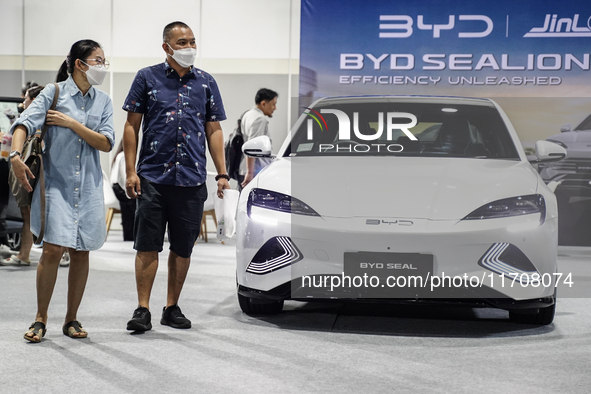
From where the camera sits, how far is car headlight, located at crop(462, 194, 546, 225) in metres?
3.58

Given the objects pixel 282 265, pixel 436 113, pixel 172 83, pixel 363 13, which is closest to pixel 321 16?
pixel 363 13

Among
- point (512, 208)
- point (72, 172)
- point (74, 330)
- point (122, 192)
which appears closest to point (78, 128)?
point (72, 172)

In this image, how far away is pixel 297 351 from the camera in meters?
3.39

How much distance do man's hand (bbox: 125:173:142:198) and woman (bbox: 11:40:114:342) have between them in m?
0.15

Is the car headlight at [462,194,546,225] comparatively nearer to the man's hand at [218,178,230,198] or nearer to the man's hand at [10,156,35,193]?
the man's hand at [218,178,230,198]

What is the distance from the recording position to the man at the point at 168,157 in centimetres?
386

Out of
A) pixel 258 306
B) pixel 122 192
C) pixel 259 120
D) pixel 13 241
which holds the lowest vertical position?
pixel 13 241

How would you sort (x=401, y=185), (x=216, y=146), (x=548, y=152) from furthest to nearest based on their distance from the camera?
1. (x=548, y=152)
2. (x=216, y=146)
3. (x=401, y=185)

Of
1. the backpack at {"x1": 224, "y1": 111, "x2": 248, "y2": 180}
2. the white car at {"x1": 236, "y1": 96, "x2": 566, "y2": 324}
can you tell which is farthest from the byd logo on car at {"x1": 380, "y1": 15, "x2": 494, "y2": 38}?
the white car at {"x1": 236, "y1": 96, "x2": 566, "y2": 324}

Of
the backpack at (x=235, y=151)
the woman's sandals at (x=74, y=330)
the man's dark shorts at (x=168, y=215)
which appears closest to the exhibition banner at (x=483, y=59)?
the backpack at (x=235, y=151)

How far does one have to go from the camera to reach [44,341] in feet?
11.6

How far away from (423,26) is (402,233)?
5.20 m

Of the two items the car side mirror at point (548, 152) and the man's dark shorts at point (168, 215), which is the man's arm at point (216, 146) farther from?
the car side mirror at point (548, 152)

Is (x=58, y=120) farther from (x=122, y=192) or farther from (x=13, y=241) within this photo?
(x=122, y=192)
